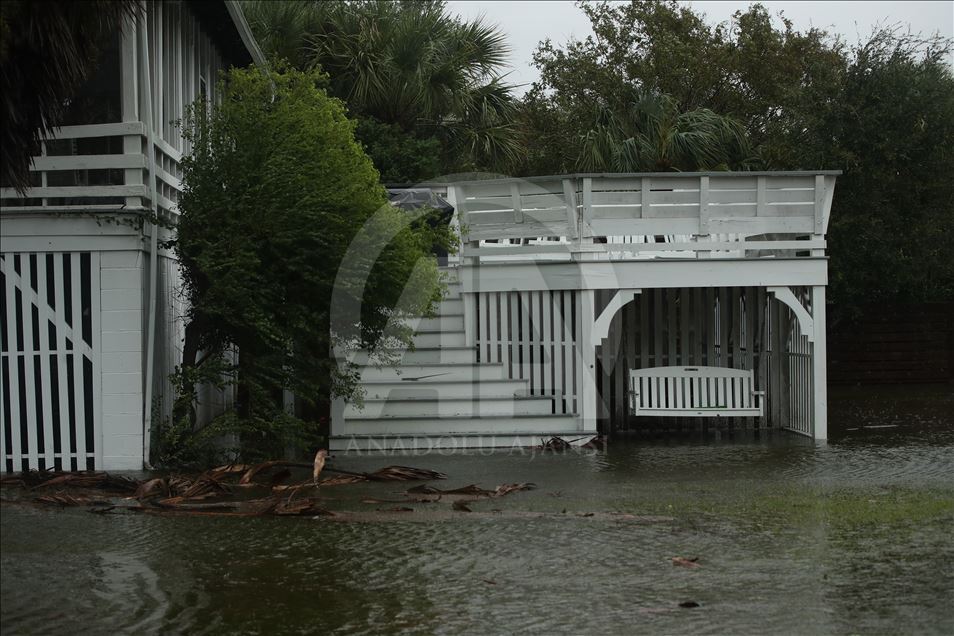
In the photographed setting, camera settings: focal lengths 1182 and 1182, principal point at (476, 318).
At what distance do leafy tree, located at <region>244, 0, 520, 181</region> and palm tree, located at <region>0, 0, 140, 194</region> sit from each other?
51.6ft

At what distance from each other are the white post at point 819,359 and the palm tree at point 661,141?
9.02m

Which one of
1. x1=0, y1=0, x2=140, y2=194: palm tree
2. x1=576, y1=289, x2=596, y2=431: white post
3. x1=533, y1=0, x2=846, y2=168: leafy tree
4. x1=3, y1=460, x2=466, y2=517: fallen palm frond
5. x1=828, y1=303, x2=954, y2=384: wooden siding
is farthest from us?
x1=533, y1=0, x2=846, y2=168: leafy tree

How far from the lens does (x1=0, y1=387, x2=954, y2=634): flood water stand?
6.26 m

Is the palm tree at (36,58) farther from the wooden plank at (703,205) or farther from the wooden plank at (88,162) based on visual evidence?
the wooden plank at (703,205)

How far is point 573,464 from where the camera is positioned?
12383 millimetres

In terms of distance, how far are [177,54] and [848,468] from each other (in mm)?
8881

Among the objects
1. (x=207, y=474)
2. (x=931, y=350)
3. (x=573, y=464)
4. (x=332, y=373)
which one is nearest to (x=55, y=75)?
(x=207, y=474)

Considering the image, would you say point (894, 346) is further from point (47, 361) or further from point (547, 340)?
point (47, 361)

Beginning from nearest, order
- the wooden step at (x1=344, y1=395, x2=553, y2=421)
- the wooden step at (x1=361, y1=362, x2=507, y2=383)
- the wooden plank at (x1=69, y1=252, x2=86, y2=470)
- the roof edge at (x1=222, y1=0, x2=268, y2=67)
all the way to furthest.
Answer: the wooden plank at (x1=69, y1=252, x2=86, y2=470)
the wooden step at (x1=344, y1=395, x2=553, y2=421)
the wooden step at (x1=361, y1=362, x2=507, y2=383)
the roof edge at (x1=222, y1=0, x2=268, y2=67)

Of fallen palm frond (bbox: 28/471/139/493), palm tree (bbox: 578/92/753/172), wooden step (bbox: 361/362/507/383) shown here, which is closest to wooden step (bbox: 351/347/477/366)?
wooden step (bbox: 361/362/507/383)

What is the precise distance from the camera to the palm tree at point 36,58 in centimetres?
768

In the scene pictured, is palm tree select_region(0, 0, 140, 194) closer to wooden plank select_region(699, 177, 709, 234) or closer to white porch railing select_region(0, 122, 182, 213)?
white porch railing select_region(0, 122, 182, 213)

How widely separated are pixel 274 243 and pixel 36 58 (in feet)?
11.2

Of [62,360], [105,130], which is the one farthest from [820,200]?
[62,360]
